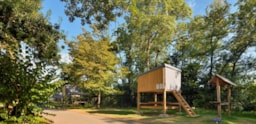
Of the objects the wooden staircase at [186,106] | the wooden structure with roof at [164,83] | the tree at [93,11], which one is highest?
the tree at [93,11]

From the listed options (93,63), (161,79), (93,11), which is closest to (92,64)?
(93,63)

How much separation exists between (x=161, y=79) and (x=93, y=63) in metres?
8.50

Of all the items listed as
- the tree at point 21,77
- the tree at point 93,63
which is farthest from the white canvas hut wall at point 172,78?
the tree at point 21,77

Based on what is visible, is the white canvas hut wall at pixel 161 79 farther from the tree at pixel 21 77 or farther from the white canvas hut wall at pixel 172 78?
the tree at pixel 21 77

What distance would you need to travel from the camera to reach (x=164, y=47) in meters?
24.4

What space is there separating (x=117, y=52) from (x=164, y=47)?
5.14 metres

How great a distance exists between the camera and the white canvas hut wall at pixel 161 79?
13.7m

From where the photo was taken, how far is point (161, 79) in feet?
45.2

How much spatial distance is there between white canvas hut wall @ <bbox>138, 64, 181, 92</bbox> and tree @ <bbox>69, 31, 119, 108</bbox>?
6239mm

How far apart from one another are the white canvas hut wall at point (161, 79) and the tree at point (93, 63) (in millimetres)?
6239

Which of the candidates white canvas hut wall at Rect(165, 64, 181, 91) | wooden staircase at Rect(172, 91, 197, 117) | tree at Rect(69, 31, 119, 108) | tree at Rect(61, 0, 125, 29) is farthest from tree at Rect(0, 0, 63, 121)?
tree at Rect(69, 31, 119, 108)

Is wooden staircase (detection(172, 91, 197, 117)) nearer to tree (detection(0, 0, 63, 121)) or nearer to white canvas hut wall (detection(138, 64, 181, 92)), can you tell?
white canvas hut wall (detection(138, 64, 181, 92))

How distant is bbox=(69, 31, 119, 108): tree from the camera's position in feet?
68.1

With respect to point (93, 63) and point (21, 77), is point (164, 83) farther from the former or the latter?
point (21, 77)
